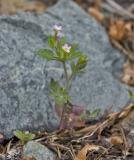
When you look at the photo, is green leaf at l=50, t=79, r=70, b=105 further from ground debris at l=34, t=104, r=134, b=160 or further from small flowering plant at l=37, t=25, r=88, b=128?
ground debris at l=34, t=104, r=134, b=160

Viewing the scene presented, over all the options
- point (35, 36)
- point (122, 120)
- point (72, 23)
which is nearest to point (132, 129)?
point (122, 120)

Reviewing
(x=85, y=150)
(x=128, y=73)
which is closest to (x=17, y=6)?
(x=128, y=73)

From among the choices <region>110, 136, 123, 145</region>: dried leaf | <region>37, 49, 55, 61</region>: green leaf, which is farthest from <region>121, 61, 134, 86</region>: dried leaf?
<region>37, 49, 55, 61</region>: green leaf

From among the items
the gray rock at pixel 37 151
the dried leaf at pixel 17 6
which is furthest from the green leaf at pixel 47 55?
the dried leaf at pixel 17 6

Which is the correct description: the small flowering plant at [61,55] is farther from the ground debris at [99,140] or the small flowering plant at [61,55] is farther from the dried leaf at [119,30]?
the dried leaf at [119,30]

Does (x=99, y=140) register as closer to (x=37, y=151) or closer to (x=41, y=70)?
(x=37, y=151)
